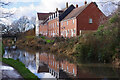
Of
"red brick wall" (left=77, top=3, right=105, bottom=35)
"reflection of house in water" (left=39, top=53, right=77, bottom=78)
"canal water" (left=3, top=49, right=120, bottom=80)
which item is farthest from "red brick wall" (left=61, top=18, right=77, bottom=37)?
"canal water" (left=3, top=49, right=120, bottom=80)

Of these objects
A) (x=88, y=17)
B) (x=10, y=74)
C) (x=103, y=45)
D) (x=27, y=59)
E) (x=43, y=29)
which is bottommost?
(x=27, y=59)

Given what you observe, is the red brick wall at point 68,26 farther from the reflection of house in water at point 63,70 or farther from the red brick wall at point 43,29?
the reflection of house in water at point 63,70

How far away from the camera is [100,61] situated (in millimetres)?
21516

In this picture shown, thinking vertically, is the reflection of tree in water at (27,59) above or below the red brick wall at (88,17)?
below

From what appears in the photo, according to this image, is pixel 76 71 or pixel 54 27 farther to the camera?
pixel 54 27

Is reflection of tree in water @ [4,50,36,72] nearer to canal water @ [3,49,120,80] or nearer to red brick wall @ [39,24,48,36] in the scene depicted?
canal water @ [3,49,120,80]

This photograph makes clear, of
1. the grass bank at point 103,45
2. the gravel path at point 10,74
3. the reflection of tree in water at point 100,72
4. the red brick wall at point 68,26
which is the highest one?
the red brick wall at point 68,26

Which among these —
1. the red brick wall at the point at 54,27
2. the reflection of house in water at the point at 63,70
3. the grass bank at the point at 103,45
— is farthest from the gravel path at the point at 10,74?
the red brick wall at the point at 54,27

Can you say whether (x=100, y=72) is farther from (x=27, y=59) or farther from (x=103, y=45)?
(x=27, y=59)

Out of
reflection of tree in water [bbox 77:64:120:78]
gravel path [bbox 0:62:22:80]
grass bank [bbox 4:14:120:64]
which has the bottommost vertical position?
reflection of tree in water [bbox 77:64:120:78]

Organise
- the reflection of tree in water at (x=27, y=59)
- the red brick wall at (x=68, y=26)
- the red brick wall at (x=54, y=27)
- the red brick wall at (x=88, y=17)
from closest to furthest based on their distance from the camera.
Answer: the reflection of tree in water at (x=27, y=59) < the red brick wall at (x=88, y=17) < the red brick wall at (x=68, y=26) < the red brick wall at (x=54, y=27)

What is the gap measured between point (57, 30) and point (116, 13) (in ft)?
108

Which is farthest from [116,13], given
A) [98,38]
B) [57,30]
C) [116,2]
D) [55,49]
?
[57,30]

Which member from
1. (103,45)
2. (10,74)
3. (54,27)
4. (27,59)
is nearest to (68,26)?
(54,27)
